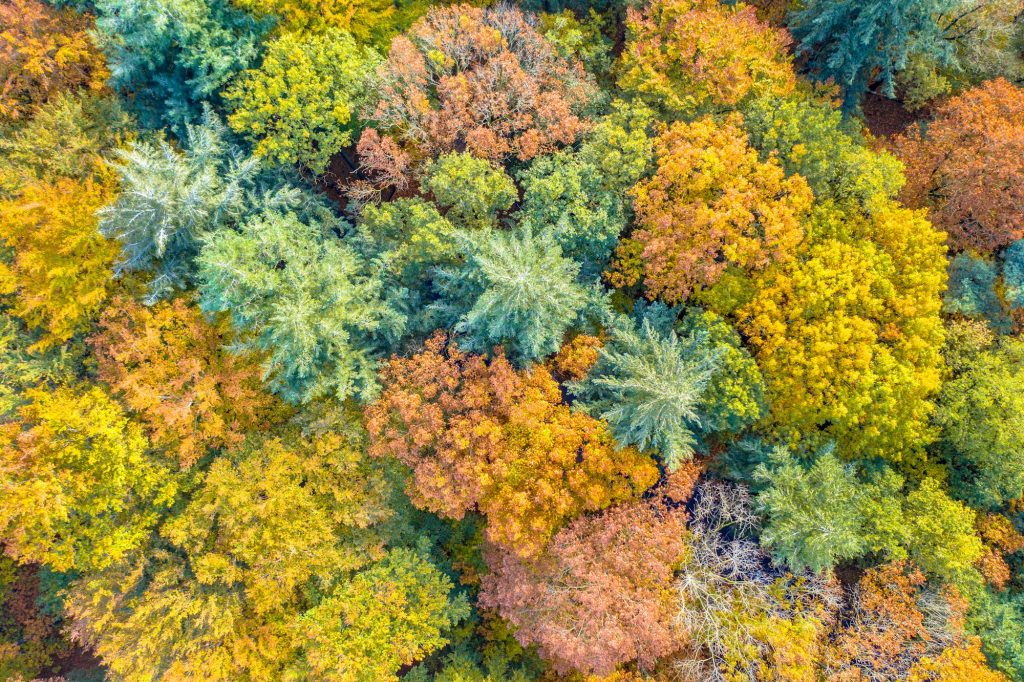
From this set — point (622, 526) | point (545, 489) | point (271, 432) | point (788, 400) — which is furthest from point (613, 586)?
point (271, 432)

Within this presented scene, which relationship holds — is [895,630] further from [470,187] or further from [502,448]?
[470,187]

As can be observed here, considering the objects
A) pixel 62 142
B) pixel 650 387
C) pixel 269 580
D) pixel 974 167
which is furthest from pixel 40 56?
pixel 974 167

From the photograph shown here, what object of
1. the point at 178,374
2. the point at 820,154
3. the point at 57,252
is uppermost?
the point at 820,154

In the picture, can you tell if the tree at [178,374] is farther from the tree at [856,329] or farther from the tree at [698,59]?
the tree at [856,329]

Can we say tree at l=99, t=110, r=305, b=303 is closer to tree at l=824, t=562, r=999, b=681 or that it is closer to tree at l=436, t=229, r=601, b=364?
tree at l=436, t=229, r=601, b=364

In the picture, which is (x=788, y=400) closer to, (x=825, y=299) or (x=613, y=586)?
(x=825, y=299)
